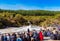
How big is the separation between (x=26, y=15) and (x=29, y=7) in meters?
1.09

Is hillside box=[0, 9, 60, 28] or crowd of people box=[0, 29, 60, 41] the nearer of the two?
crowd of people box=[0, 29, 60, 41]

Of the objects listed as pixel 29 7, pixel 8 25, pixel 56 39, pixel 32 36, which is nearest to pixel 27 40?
pixel 32 36

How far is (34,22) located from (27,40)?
13.5 m

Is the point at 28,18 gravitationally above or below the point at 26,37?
above

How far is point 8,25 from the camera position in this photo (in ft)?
79.0

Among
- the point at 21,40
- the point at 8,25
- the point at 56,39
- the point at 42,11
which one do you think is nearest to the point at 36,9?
the point at 42,11

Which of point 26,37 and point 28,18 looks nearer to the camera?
point 26,37

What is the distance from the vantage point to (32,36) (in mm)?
13852

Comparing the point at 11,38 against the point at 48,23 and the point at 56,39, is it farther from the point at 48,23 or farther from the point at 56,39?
the point at 48,23

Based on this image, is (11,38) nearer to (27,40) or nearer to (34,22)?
(27,40)

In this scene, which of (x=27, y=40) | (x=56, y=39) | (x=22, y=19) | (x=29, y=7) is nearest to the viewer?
(x=27, y=40)

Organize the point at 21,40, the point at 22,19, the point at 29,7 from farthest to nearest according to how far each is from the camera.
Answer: the point at 29,7, the point at 22,19, the point at 21,40

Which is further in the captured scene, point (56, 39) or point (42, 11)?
point (42, 11)

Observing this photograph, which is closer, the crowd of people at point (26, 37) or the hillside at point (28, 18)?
the crowd of people at point (26, 37)
